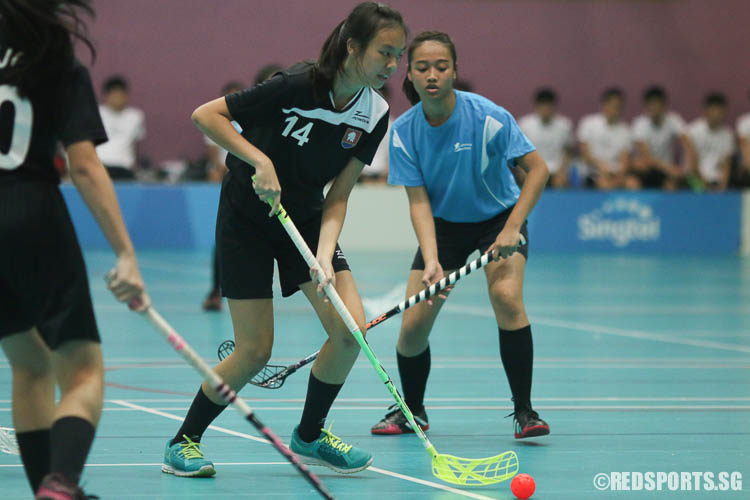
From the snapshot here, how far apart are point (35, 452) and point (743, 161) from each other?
513 inches

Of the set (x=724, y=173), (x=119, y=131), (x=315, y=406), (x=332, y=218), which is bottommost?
(x=724, y=173)

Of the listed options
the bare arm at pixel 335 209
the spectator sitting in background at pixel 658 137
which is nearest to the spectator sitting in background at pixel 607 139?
the spectator sitting in background at pixel 658 137

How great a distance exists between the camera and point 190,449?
3982 mm

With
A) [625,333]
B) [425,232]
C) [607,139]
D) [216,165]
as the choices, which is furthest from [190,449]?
[607,139]

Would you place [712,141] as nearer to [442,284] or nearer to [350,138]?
[442,284]

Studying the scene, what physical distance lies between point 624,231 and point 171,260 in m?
5.69

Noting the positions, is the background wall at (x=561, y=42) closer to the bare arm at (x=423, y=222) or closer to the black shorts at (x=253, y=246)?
the bare arm at (x=423, y=222)

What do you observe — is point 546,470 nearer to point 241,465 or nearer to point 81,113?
point 241,465

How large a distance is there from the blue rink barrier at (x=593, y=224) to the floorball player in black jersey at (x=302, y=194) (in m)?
9.64

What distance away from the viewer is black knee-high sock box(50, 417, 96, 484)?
2.78m

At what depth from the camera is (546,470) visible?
4.04 m

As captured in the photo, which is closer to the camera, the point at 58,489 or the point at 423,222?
the point at 58,489

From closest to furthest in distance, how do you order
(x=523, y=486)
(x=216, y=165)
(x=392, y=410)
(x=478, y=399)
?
(x=523, y=486)
(x=392, y=410)
(x=478, y=399)
(x=216, y=165)

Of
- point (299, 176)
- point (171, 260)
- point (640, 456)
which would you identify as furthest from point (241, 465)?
point (171, 260)
